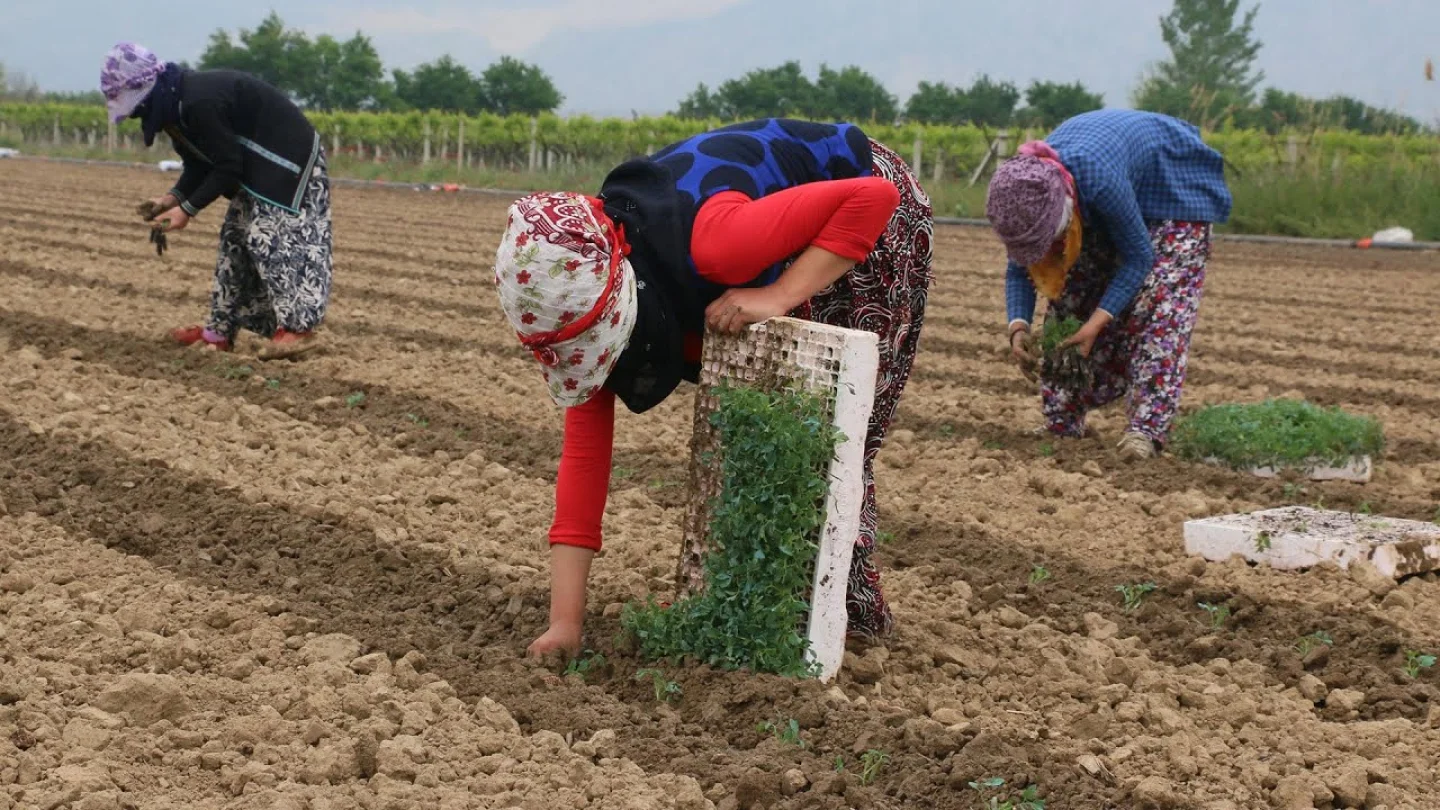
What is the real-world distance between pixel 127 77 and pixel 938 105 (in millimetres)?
46874

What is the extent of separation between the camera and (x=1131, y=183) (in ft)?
15.4

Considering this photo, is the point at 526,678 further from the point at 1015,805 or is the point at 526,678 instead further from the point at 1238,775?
the point at 1238,775

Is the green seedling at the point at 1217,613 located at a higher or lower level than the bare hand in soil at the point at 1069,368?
lower

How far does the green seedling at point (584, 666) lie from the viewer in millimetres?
2977

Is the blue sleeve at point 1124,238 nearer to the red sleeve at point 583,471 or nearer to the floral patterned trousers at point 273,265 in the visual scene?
the red sleeve at point 583,471

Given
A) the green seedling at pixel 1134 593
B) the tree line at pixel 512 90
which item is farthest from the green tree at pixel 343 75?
the green seedling at pixel 1134 593

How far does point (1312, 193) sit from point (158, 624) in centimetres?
1397

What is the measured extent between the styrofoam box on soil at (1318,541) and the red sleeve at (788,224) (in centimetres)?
177

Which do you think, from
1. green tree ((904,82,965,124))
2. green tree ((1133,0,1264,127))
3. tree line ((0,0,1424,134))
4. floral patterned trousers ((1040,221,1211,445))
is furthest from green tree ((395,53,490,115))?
floral patterned trousers ((1040,221,1211,445))

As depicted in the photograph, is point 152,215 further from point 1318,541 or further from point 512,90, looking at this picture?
point 512,90

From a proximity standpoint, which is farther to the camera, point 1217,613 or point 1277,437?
point 1277,437

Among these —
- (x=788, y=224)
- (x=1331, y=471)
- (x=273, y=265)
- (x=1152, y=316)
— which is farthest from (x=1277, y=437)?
(x=273, y=265)

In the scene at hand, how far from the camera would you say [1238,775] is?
2676 millimetres

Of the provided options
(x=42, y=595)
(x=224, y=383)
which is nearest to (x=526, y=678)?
(x=42, y=595)
